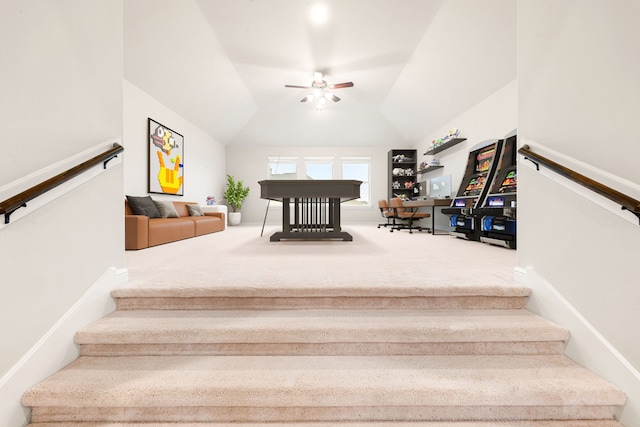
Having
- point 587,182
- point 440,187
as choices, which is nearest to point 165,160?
point 440,187

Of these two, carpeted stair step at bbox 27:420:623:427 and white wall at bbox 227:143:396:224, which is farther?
white wall at bbox 227:143:396:224

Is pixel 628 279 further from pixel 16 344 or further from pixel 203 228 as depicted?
pixel 203 228

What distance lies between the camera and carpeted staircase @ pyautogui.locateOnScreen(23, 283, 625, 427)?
1.16 m

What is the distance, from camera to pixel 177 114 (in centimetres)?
578

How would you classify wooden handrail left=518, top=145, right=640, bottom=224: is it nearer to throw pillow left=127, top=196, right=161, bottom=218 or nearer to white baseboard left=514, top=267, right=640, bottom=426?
white baseboard left=514, top=267, right=640, bottom=426

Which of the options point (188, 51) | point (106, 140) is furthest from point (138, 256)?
point (188, 51)

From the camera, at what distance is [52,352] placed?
128cm

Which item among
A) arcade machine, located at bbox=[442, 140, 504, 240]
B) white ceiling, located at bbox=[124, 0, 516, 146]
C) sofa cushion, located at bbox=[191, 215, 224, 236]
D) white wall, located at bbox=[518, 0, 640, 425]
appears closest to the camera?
white wall, located at bbox=[518, 0, 640, 425]

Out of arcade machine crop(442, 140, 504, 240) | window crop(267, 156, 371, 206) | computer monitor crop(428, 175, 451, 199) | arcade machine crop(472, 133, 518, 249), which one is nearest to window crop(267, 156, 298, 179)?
window crop(267, 156, 371, 206)

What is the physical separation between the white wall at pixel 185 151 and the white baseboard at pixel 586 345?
205 inches

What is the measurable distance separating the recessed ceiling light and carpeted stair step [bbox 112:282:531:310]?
406cm

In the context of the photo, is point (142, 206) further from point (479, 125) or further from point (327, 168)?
point (479, 125)

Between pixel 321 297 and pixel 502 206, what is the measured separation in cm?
331

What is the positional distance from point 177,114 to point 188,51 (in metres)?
1.73
